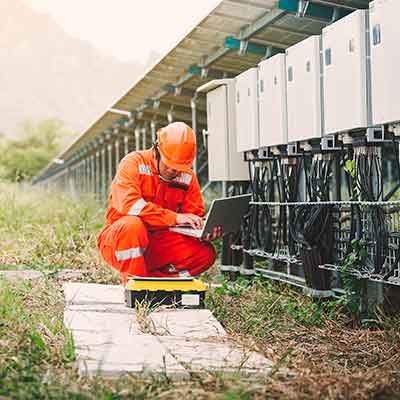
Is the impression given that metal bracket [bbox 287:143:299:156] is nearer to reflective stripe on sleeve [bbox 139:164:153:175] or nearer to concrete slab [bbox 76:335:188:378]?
A: reflective stripe on sleeve [bbox 139:164:153:175]

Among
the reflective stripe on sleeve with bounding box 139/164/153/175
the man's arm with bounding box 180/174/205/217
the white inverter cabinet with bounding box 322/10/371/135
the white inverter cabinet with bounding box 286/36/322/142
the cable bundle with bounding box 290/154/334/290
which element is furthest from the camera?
the man's arm with bounding box 180/174/205/217

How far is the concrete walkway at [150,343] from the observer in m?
3.34

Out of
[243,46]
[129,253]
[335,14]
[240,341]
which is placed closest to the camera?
[240,341]

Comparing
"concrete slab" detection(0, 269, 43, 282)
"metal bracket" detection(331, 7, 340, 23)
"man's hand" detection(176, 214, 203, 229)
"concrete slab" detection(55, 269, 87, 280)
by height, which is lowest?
"concrete slab" detection(55, 269, 87, 280)

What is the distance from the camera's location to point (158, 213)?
5.52 meters

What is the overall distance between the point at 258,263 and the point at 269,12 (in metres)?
2.23

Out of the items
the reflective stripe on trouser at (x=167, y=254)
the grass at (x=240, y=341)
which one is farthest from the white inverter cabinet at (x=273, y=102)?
the grass at (x=240, y=341)

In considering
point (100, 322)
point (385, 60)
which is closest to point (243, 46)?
point (385, 60)

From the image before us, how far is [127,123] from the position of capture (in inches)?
605

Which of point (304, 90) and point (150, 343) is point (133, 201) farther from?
point (150, 343)

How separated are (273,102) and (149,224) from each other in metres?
1.37

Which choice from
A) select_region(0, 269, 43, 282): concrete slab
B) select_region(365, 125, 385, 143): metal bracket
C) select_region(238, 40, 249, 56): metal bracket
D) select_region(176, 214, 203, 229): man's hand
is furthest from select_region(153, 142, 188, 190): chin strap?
select_region(238, 40, 249, 56): metal bracket

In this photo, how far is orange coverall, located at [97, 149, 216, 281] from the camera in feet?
17.9

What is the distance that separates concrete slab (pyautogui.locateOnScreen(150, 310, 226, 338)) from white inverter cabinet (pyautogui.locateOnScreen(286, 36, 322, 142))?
1.45m
